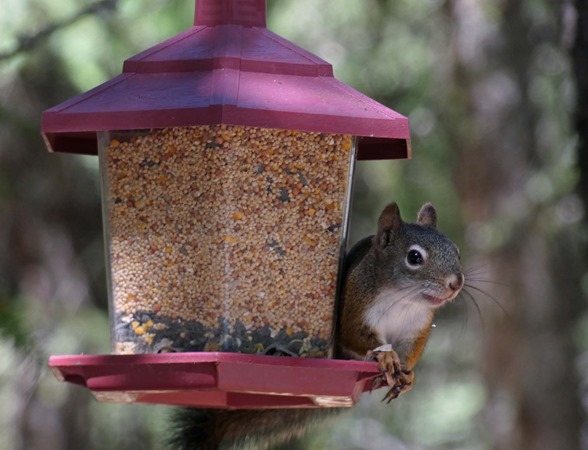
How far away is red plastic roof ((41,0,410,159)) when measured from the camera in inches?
100

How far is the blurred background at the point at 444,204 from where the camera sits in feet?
21.3

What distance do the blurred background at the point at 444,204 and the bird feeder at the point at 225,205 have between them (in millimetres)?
3051

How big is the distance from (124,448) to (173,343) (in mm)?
4078

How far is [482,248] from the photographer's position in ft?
21.9

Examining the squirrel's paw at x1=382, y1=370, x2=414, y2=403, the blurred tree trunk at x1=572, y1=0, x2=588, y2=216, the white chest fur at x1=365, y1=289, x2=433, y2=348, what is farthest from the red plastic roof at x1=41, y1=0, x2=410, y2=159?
the blurred tree trunk at x1=572, y1=0, x2=588, y2=216

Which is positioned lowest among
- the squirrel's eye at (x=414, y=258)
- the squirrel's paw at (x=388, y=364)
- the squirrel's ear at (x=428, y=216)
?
the squirrel's paw at (x=388, y=364)

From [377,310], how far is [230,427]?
0.58 m

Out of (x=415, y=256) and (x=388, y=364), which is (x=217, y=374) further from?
(x=415, y=256)

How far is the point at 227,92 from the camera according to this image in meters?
2.56

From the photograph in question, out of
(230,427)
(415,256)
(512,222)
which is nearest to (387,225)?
(415,256)

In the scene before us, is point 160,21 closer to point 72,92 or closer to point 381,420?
point 72,92

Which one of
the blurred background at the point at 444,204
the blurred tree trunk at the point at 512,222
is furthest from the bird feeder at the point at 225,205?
the blurred tree trunk at the point at 512,222

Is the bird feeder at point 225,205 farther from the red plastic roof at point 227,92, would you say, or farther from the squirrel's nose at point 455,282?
the squirrel's nose at point 455,282

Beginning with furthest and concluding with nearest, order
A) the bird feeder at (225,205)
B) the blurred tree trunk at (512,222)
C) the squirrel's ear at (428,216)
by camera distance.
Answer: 1. the blurred tree trunk at (512,222)
2. the squirrel's ear at (428,216)
3. the bird feeder at (225,205)
